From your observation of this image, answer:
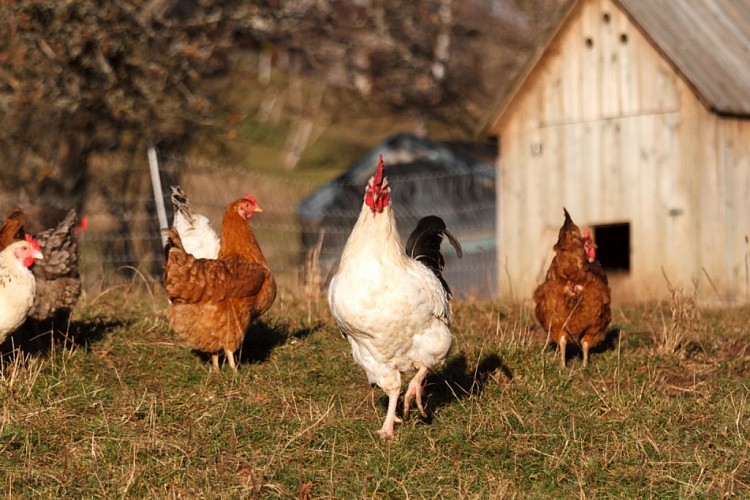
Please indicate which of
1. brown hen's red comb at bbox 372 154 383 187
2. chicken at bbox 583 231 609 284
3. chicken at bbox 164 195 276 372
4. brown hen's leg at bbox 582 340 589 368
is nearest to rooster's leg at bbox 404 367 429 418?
brown hen's red comb at bbox 372 154 383 187

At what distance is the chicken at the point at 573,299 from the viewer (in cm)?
798

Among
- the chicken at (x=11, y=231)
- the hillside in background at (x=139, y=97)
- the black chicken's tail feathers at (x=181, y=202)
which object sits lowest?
the chicken at (x=11, y=231)

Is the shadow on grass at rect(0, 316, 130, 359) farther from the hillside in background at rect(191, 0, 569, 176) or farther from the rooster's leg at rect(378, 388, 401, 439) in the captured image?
the hillside in background at rect(191, 0, 569, 176)

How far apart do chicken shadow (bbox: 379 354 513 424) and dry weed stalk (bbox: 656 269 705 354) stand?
4.59 feet

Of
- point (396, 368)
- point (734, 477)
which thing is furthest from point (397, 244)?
point (734, 477)

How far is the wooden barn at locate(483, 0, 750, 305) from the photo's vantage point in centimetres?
1330

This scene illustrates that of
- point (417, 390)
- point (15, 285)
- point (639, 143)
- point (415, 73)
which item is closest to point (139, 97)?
point (639, 143)

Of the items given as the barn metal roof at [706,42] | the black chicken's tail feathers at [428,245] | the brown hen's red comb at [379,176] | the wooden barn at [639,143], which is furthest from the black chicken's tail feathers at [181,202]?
the barn metal roof at [706,42]

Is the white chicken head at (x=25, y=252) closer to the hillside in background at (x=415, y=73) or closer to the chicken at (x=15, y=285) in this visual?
the chicken at (x=15, y=285)

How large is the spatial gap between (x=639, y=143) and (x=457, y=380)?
760 cm

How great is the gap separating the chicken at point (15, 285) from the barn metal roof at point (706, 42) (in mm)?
8951

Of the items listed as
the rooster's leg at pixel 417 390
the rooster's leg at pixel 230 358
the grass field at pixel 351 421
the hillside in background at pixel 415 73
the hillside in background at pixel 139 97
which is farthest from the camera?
the hillside in background at pixel 415 73

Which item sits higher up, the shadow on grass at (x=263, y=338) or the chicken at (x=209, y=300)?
the chicken at (x=209, y=300)

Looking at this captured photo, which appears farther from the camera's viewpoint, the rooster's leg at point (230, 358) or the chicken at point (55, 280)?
the chicken at point (55, 280)
